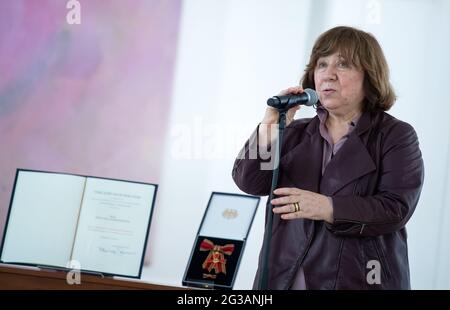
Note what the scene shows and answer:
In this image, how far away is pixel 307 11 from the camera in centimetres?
305

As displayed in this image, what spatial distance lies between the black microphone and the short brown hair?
0.23 m

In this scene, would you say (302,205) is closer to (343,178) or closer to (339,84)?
(343,178)

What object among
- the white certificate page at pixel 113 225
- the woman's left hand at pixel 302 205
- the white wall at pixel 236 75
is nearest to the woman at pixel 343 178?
the woman's left hand at pixel 302 205

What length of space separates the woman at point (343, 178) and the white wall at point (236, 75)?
3.44 feet

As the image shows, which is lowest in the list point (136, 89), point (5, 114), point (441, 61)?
point (5, 114)

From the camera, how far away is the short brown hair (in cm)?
192

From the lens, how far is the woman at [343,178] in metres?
1.72

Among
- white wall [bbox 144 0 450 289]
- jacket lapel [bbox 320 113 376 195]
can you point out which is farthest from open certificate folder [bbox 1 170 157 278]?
white wall [bbox 144 0 450 289]

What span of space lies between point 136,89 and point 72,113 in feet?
1.06

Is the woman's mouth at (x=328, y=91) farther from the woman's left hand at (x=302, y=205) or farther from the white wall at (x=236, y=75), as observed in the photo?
the white wall at (x=236, y=75)

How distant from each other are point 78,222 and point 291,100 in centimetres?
92
